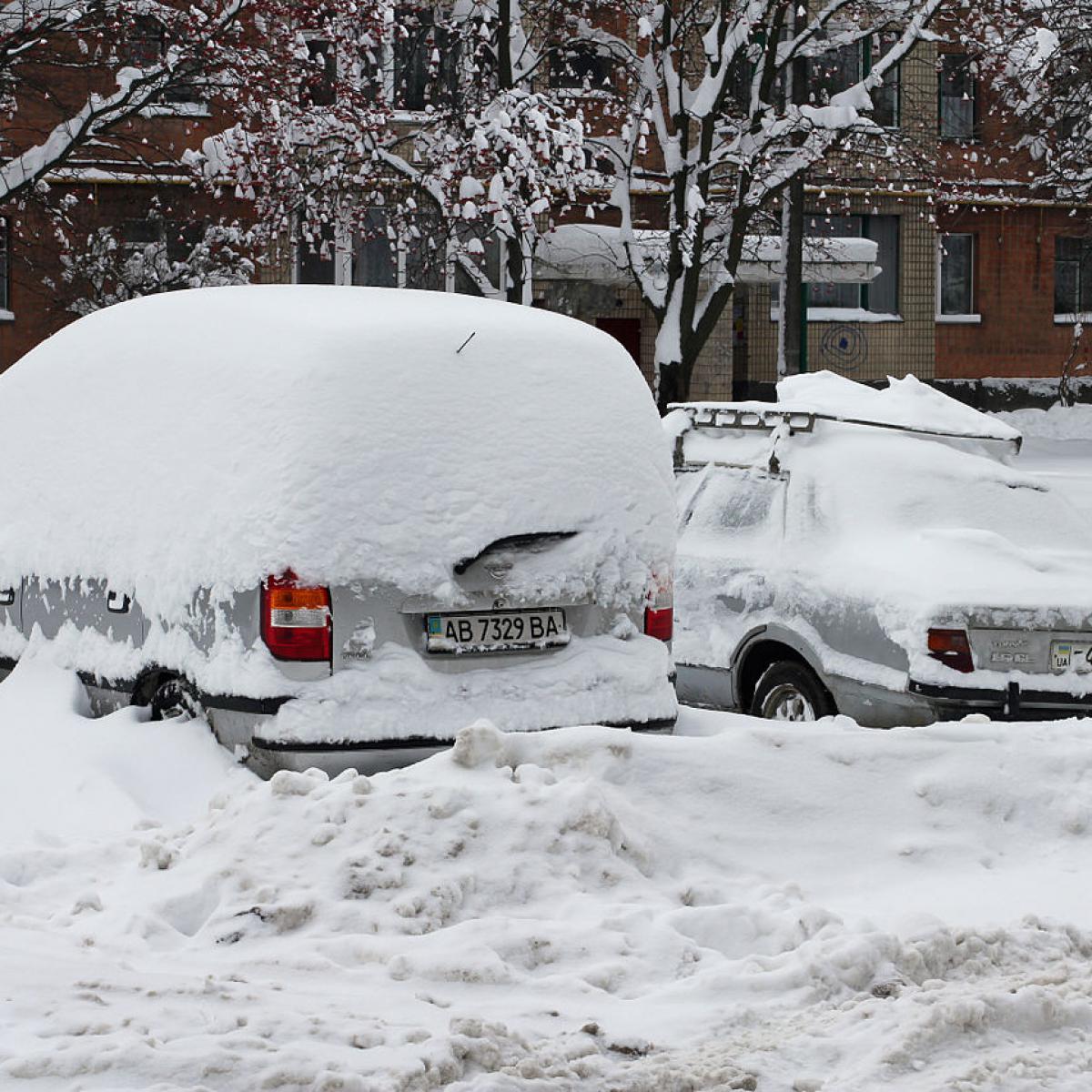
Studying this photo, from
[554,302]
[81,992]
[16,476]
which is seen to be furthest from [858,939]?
[554,302]

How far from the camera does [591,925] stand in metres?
4.84

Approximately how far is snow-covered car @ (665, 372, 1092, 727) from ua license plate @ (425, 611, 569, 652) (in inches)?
76.7

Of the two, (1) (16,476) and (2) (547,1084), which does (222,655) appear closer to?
(1) (16,476)

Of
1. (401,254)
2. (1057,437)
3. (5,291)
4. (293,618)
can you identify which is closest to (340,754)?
(293,618)

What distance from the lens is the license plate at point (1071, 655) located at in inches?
309

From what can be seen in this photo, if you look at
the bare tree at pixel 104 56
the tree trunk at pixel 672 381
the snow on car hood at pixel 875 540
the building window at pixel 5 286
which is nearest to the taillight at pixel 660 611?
the snow on car hood at pixel 875 540

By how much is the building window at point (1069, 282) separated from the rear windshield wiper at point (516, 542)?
122 feet

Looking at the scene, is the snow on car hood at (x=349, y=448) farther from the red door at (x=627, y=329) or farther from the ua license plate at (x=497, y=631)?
the red door at (x=627, y=329)

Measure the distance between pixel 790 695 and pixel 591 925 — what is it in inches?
156

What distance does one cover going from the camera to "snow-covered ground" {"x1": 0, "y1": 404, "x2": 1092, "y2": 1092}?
395cm

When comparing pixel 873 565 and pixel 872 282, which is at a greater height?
pixel 872 282

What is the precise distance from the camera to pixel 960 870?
18.7 ft

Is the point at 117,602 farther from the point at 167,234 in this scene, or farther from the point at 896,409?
the point at 167,234

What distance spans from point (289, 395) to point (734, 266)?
17066 millimetres
